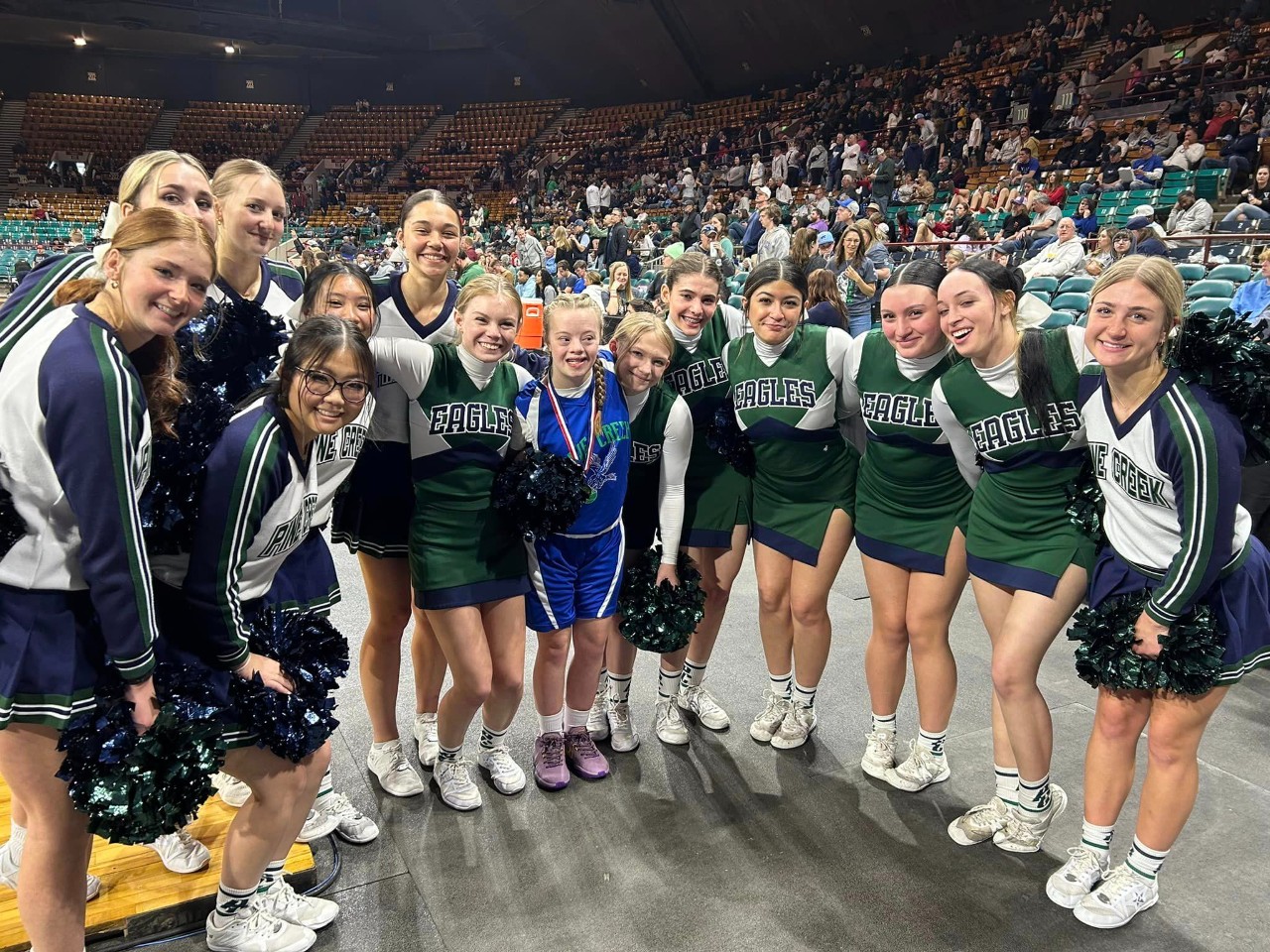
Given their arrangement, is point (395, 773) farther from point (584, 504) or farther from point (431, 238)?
point (431, 238)

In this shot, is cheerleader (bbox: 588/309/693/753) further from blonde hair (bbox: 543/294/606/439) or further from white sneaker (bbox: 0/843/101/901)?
white sneaker (bbox: 0/843/101/901)

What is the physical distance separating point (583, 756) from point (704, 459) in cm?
104

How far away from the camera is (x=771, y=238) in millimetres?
9484

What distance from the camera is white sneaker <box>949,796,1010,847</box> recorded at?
253 centimetres

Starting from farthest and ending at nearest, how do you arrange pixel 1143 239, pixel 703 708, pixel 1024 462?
pixel 1143 239
pixel 703 708
pixel 1024 462

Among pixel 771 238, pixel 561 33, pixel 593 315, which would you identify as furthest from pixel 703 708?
pixel 561 33

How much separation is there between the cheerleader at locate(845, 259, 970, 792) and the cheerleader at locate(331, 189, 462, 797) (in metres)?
1.26

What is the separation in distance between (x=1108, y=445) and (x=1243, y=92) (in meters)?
11.6

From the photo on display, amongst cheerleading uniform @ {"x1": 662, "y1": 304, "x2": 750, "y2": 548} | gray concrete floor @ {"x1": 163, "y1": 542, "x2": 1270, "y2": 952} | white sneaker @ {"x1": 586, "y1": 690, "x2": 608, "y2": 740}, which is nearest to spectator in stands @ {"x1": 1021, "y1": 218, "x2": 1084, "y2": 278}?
gray concrete floor @ {"x1": 163, "y1": 542, "x2": 1270, "y2": 952}

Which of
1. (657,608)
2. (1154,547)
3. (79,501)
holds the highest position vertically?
(79,501)

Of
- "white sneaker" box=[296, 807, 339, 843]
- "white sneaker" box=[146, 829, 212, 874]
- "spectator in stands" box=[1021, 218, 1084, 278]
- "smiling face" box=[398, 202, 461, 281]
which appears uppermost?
"spectator in stands" box=[1021, 218, 1084, 278]

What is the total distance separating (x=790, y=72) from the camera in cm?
2114

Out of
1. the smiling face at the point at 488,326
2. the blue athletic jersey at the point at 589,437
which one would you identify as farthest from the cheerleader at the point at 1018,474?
the smiling face at the point at 488,326

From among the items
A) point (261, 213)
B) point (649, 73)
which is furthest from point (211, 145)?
point (261, 213)
